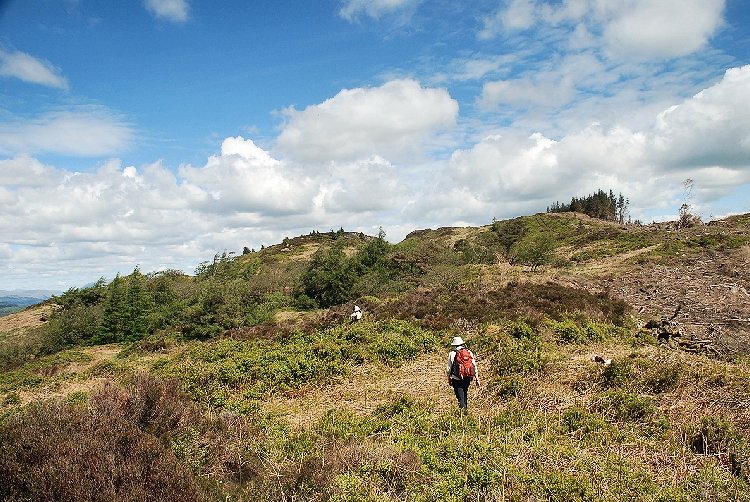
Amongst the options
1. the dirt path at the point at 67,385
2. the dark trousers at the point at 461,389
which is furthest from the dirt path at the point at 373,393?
the dirt path at the point at 67,385

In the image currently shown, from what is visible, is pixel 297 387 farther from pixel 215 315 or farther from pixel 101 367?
pixel 215 315

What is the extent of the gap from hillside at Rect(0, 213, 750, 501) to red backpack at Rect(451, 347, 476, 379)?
2.59ft

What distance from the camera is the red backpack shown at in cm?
910

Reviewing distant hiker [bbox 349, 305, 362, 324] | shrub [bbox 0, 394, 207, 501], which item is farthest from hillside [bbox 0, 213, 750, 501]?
distant hiker [bbox 349, 305, 362, 324]

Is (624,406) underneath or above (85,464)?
underneath

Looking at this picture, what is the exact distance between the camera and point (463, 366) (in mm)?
9117

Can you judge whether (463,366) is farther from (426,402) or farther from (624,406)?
(624,406)

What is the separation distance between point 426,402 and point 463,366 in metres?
1.59

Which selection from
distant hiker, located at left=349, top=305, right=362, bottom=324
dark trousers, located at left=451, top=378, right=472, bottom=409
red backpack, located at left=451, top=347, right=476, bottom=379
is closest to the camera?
red backpack, located at left=451, top=347, right=476, bottom=379

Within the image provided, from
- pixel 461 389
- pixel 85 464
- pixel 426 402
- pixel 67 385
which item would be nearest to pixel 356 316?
pixel 426 402

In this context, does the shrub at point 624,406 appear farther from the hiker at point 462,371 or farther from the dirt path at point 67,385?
the dirt path at point 67,385

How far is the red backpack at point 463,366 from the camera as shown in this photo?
9.10 meters

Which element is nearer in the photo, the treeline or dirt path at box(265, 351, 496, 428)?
dirt path at box(265, 351, 496, 428)

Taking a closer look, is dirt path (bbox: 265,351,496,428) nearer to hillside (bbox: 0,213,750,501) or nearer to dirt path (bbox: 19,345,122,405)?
hillside (bbox: 0,213,750,501)
